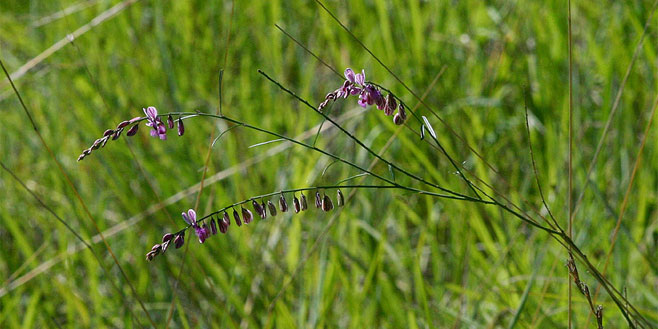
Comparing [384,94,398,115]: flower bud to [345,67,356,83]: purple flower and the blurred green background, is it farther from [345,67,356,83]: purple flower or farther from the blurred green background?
the blurred green background

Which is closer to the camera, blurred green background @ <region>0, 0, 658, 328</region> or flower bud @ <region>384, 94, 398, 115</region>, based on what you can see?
flower bud @ <region>384, 94, 398, 115</region>

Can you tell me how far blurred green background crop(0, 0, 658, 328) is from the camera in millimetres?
1663

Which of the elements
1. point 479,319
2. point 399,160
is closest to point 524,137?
point 399,160

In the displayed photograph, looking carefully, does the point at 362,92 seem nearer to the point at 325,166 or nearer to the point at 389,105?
the point at 389,105

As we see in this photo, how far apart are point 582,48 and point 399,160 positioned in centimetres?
67

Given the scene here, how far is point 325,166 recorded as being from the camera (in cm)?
188

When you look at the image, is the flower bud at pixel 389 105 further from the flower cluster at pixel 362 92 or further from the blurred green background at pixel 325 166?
the blurred green background at pixel 325 166

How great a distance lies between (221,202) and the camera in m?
2.02

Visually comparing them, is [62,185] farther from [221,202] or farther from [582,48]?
[582,48]

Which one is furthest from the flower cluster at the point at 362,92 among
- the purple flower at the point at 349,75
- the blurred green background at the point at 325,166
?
the blurred green background at the point at 325,166

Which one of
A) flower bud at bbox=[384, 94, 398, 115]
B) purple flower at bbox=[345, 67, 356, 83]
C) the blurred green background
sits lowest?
flower bud at bbox=[384, 94, 398, 115]

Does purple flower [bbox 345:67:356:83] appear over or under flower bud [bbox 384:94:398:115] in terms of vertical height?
over

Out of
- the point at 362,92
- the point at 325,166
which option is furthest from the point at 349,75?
the point at 325,166

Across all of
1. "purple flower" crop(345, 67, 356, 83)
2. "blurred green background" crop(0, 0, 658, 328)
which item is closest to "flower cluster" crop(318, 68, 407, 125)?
"purple flower" crop(345, 67, 356, 83)
